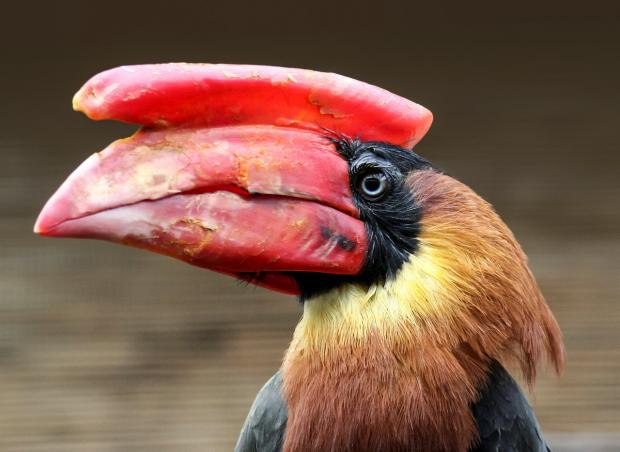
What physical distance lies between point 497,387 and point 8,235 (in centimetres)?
296

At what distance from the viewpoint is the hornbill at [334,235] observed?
1.90 m

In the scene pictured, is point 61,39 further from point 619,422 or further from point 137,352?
point 619,422

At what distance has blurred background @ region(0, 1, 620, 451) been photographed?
14.4ft

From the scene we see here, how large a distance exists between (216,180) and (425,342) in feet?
1.67

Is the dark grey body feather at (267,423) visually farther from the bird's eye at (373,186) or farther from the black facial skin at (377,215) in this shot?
the bird's eye at (373,186)

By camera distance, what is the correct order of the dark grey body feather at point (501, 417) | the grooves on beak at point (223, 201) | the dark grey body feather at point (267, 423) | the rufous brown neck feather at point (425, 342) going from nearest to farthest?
the grooves on beak at point (223, 201) → the rufous brown neck feather at point (425, 342) → the dark grey body feather at point (501, 417) → the dark grey body feather at point (267, 423)

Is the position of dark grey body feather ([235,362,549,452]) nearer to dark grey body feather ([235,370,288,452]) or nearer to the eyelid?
dark grey body feather ([235,370,288,452])

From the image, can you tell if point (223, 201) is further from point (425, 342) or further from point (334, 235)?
point (425, 342)

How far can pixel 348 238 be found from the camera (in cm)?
204

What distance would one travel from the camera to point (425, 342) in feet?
6.57

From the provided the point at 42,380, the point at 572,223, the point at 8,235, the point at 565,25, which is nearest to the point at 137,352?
the point at 42,380

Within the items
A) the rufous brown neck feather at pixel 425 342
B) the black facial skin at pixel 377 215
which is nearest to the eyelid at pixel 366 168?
the black facial skin at pixel 377 215

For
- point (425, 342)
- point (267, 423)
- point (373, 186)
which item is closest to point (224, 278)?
point (267, 423)

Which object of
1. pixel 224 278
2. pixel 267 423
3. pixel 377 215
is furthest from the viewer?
pixel 224 278
